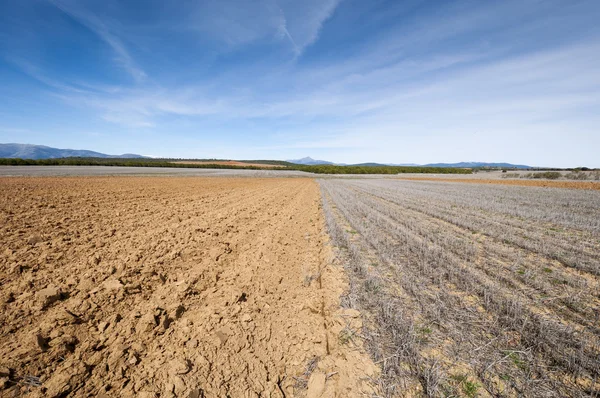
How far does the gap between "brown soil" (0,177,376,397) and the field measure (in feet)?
0.08

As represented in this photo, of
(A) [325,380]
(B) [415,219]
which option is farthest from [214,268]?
(B) [415,219]

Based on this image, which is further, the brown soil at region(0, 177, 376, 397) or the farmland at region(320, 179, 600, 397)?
the brown soil at region(0, 177, 376, 397)

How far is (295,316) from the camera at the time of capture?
4.21m

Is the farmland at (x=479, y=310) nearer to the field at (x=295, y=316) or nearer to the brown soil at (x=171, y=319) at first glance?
the field at (x=295, y=316)

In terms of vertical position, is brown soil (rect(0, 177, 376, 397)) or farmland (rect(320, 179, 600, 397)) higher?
farmland (rect(320, 179, 600, 397))

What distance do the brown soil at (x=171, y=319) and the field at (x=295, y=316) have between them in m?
0.02

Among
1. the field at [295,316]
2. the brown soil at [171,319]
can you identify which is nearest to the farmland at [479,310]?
the field at [295,316]

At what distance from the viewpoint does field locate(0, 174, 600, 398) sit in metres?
2.80

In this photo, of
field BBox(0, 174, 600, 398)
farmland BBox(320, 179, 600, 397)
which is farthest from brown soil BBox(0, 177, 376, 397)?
farmland BBox(320, 179, 600, 397)

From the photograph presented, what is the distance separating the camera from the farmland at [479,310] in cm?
273

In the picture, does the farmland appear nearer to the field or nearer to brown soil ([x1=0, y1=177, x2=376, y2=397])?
the field

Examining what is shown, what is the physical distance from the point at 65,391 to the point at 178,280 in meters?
2.67

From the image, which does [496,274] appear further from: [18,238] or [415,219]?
[18,238]

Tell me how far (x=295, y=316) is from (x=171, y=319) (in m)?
2.06
